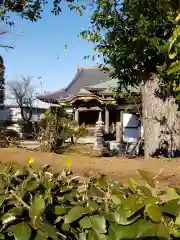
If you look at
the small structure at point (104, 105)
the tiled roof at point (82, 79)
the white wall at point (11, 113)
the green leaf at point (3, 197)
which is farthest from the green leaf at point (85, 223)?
the white wall at point (11, 113)

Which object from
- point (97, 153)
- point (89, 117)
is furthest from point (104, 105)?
point (97, 153)

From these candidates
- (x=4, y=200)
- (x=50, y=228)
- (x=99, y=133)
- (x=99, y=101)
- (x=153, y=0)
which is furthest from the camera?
(x=99, y=101)

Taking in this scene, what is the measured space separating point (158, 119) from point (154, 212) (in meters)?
10.7

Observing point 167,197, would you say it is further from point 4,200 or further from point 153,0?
point 153,0

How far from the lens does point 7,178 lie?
6.75ft

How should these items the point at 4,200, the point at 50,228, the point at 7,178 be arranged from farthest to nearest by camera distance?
the point at 7,178, the point at 4,200, the point at 50,228

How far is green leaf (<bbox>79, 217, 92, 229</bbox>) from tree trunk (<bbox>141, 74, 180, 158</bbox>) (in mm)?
10654

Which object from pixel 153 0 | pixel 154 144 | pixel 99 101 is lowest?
pixel 154 144

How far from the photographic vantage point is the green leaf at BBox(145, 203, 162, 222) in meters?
1.67

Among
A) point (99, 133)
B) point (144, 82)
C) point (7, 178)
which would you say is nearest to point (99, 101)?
point (99, 133)

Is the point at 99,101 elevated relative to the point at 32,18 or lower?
lower

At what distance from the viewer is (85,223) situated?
1.73 metres

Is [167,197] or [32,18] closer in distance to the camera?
[167,197]

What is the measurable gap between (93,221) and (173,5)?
4.12 m
